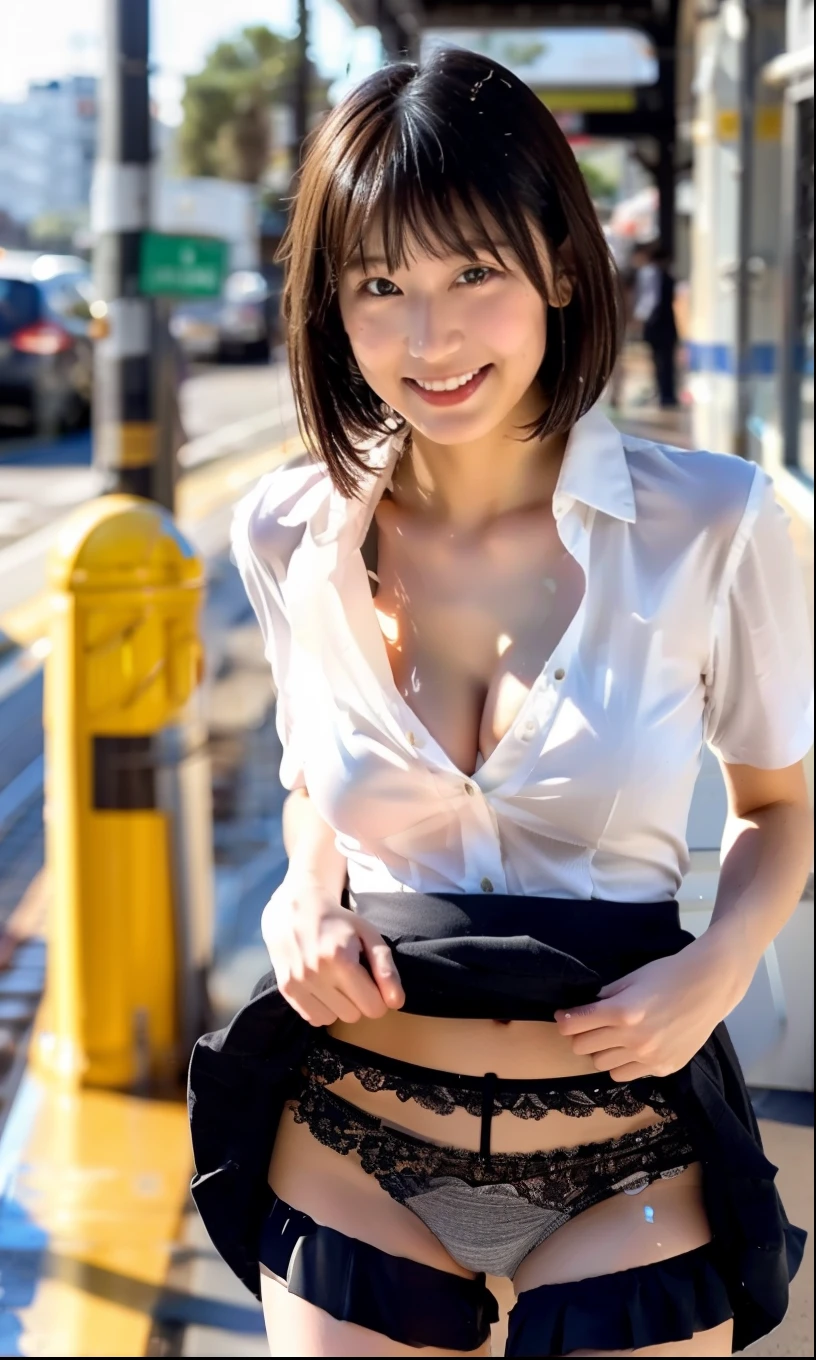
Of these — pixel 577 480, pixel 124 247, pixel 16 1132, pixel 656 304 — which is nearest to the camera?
pixel 577 480

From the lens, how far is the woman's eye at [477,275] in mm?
1365

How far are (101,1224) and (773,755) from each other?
2.18 meters

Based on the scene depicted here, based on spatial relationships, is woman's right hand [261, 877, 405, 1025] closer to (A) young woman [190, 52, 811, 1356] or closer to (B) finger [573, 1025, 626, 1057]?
(A) young woman [190, 52, 811, 1356]

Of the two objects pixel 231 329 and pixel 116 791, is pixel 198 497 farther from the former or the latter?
pixel 231 329

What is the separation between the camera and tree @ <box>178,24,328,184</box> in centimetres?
3189

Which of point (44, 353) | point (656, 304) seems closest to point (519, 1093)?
point (656, 304)

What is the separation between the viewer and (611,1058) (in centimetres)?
130

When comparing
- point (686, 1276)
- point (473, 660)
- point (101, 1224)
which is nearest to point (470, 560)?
point (473, 660)

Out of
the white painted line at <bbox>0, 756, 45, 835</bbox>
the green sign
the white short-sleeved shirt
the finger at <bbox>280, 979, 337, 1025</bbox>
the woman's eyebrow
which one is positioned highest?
the green sign

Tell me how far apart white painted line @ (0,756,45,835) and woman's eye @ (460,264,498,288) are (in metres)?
4.85

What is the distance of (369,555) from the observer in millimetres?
1521

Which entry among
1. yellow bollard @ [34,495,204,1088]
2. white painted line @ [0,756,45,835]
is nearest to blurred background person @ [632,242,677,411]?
white painted line @ [0,756,45,835]

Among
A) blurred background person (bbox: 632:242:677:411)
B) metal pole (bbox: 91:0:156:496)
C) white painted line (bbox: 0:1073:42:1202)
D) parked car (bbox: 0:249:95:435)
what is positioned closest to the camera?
white painted line (bbox: 0:1073:42:1202)

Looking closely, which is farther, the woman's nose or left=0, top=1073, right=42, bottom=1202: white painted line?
left=0, top=1073, right=42, bottom=1202: white painted line
